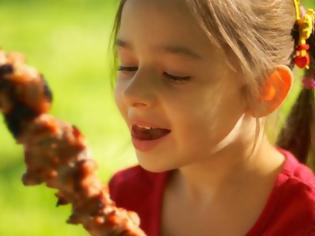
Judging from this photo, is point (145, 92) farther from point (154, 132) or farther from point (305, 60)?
point (305, 60)

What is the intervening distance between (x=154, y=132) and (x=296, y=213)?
12.6 inches

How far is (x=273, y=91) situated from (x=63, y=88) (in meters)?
1.48

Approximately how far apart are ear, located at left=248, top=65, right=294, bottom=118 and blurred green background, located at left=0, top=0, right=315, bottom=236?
363mm

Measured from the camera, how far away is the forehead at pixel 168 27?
1.36m

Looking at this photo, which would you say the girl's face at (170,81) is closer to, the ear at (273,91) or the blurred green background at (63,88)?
the ear at (273,91)

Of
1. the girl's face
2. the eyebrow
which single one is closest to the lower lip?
the girl's face

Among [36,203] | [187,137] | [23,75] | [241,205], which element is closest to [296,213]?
[241,205]

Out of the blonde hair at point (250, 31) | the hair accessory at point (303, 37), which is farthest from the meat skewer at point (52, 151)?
the hair accessory at point (303, 37)

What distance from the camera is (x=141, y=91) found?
1.35 m

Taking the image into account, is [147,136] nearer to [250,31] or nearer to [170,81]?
[170,81]

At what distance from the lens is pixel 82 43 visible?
3.20m

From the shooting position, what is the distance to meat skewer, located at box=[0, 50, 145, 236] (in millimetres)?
941

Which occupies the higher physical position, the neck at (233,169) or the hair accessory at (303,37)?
the hair accessory at (303,37)

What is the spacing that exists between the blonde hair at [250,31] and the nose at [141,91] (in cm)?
12
